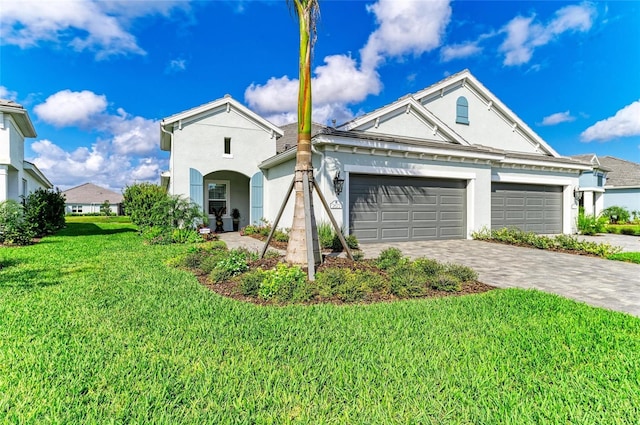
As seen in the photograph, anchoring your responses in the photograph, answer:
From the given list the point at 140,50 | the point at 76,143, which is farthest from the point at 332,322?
the point at 76,143

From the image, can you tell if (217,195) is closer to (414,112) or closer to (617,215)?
(414,112)

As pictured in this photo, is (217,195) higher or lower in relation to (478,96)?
lower

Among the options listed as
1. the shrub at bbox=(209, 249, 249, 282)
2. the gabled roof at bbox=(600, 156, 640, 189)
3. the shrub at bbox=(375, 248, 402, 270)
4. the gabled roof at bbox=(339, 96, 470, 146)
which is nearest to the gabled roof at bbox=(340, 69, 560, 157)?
the gabled roof at bbox=(339, 96, 470, 146)

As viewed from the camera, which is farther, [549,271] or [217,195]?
[217,195]

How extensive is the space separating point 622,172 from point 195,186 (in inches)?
1271

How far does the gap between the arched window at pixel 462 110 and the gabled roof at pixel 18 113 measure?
17.8 meters

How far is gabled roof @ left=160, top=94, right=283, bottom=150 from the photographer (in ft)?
44.7

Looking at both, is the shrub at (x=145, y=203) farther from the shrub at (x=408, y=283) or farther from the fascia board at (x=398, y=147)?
the shrub at (x=408, y=283)

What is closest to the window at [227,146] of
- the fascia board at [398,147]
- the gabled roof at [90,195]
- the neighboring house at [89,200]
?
the fascia board at [398,147]

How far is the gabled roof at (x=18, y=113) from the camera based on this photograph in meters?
11.3

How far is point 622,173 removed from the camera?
2572cm

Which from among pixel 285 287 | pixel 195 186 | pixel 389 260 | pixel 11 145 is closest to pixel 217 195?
pixel 195 186

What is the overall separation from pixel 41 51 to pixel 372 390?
14.3 m

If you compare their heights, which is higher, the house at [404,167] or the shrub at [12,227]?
the house at [404,167]
